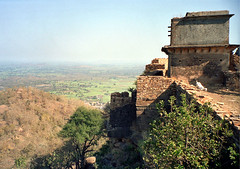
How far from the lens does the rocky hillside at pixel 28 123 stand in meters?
21.7

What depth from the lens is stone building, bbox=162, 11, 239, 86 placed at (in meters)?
9.93

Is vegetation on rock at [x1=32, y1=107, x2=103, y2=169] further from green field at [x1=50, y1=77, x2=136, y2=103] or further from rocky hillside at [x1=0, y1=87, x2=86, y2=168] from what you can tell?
green field at [x1=50, y1=77, x2=136, y2=103]

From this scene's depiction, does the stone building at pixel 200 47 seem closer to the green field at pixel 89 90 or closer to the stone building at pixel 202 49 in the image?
the stone building at pixel 202 49

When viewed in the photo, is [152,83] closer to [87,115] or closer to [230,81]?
[230,81]

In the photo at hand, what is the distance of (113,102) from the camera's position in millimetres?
11336

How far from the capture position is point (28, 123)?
98.1 feet

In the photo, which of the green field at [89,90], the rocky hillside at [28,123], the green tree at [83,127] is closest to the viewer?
the green tree at [83,127]

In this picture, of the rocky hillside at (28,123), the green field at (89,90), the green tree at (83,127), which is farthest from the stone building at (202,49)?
the green field at (89,90)

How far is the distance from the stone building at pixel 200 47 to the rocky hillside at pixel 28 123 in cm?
1840

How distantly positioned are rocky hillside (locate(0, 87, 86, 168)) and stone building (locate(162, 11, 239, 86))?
1840 cm

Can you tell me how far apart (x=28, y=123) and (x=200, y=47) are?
96.4ft

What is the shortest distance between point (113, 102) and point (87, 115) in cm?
685

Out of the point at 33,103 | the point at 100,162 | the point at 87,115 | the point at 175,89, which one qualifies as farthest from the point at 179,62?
the point at 33,103

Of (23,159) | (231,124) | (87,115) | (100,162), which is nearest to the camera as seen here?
(231,124)
